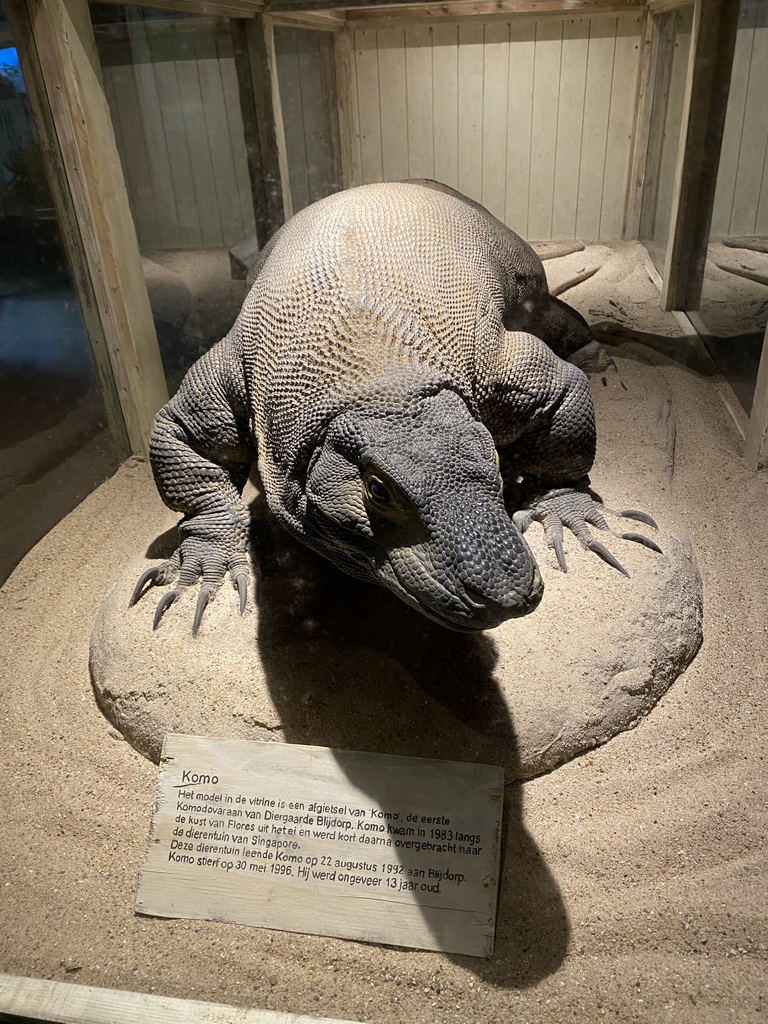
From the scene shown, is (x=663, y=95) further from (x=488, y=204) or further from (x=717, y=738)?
(x=717, y=738)

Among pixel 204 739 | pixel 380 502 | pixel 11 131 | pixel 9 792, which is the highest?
pixel 11 131

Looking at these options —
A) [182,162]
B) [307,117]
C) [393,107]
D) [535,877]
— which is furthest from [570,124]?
[535,877]

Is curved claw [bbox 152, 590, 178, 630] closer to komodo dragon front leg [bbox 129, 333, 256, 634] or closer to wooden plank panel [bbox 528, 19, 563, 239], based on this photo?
komodo dragon front leg [bbox 129, 333, 256, 634]

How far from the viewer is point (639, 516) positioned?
3.34 m

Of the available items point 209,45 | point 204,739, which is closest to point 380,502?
point 204,739

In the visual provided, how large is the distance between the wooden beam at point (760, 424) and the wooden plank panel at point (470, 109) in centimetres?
213

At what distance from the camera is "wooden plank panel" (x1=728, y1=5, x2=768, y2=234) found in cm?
365

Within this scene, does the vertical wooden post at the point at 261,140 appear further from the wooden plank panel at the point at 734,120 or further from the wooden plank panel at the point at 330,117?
the wooden plank panel at the point at 734,120

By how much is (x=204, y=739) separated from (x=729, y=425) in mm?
3318

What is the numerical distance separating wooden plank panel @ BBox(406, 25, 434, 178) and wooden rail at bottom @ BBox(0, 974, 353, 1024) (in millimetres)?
4256

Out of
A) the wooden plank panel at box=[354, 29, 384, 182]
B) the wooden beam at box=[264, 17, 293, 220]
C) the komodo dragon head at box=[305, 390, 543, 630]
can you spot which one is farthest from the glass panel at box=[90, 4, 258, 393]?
the komodo dragon head at box=[305, 390, 543, 630]

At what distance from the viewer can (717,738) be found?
2607mm

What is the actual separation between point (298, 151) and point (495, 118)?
1235 mm

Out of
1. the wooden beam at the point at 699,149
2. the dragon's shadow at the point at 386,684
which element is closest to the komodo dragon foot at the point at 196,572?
the dragon's shadow at the point at 386,684
